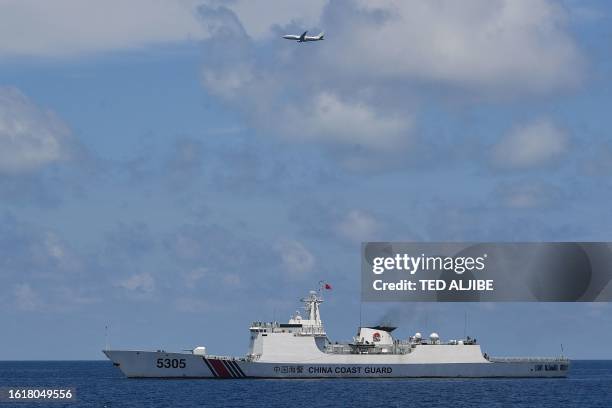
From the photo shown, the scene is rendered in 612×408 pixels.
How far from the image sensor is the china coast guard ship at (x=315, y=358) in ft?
291

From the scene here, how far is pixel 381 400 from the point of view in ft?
233

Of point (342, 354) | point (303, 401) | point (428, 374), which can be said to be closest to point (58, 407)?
point (303, 401)

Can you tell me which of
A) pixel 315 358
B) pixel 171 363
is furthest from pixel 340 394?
pixel 171 363

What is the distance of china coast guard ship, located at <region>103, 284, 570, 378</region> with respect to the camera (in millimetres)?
88562

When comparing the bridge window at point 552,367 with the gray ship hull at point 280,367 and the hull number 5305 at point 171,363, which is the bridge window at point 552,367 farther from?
the hull number 5305 at point 171,363

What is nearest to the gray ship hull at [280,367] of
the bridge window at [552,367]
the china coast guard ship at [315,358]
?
the china coast guard ship at [315,358]

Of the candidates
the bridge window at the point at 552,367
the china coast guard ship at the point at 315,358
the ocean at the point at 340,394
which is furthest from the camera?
the bridge window at the point at 552,367

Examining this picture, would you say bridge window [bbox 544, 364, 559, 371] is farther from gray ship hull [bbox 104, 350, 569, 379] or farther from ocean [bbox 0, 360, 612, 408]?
gray ship hull [bbox 104, 350, 569, 379]

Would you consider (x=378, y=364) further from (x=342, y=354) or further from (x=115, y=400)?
(x=115, y=400)

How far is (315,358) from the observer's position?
89188 mm

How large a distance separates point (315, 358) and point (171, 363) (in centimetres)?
1374

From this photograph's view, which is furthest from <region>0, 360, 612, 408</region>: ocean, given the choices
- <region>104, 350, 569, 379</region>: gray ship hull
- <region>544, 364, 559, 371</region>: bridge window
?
<region>544, 364, 559, 371</region>: bridge window

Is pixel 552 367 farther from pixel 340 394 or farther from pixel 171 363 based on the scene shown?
pixel 171 363

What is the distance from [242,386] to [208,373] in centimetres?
642
